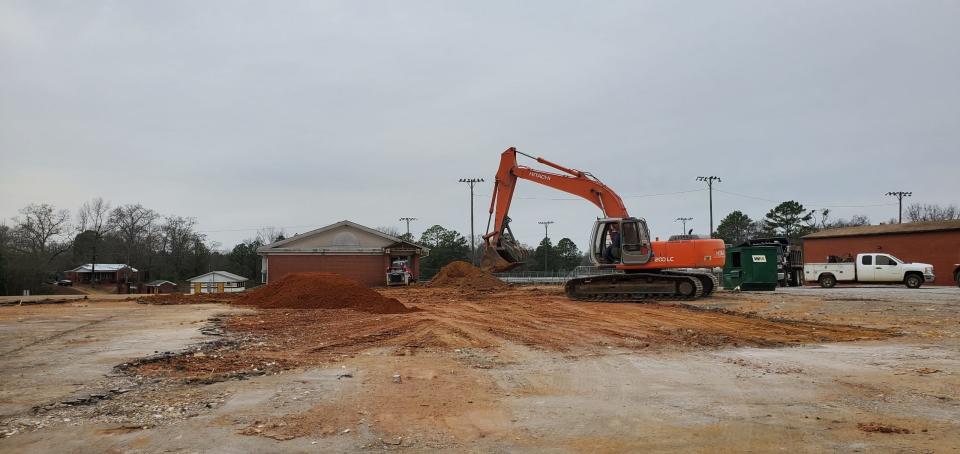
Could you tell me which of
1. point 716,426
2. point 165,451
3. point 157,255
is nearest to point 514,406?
point 716,426

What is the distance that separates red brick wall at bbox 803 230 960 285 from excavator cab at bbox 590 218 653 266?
91.0ft

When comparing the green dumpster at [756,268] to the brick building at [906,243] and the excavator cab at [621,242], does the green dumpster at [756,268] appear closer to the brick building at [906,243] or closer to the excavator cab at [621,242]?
the excavator cab at [621,242]

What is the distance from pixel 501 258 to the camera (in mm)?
20719

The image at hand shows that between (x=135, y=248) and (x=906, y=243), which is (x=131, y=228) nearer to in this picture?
(x=135, y=248)

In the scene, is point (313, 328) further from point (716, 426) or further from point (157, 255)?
point (157, 255)

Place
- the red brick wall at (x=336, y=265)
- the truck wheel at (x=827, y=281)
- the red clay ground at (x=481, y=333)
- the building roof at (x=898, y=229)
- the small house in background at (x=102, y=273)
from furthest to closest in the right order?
the small house in background at (x=102, y=273) → the red brick wall at (x=336, y=265) → the building roof at (x=898, y=229) → the truck wheel at (x=827, y=281) → the red clay ground at (x=481, y=333)

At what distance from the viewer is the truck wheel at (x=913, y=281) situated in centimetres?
2772

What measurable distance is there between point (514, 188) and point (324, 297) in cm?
792

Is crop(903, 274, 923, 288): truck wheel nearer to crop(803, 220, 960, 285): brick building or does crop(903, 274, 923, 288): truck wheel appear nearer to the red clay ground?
crop(803, 220, 960, 285): brick building

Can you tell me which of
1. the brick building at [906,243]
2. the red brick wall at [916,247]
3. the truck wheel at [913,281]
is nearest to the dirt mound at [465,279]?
the truck wheel at [913,281]

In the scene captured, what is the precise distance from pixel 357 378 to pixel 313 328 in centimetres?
604

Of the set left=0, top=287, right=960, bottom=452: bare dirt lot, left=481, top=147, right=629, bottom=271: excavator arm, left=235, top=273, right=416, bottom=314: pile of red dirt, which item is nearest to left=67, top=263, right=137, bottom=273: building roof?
left=235, top=273, right=416, bottom=314: pile of red dirt

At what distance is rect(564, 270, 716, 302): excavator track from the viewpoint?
20.6 m

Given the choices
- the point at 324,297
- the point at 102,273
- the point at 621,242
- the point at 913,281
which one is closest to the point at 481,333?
the point at 324,297
